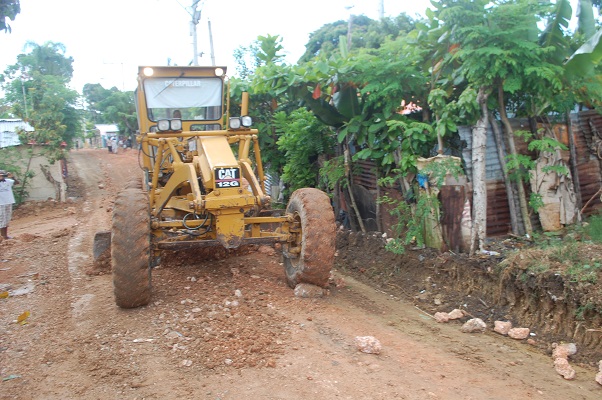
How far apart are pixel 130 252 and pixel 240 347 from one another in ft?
5.49

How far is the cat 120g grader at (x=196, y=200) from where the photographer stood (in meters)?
5.78

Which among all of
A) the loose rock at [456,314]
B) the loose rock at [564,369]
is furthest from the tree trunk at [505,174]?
the loose rock at [564,369]

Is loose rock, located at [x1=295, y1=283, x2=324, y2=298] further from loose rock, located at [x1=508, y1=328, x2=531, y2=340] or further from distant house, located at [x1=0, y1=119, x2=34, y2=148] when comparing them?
distant house, located at [x1=0, y1=119, x2=34, y2=148]

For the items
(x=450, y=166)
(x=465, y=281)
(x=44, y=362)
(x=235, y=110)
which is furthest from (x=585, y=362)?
(x=235, y=110)

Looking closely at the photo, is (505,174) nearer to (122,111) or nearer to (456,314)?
(456,314)

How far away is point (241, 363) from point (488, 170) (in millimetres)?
4687

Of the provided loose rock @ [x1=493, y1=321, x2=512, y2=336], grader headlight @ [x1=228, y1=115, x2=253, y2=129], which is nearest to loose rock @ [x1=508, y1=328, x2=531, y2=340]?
loose rock @ [x1=493, y1=321, x2=512, y2=336]

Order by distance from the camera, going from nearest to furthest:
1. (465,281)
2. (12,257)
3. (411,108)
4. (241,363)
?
(241,363) → (465,281) → (411,108) → (12,257)

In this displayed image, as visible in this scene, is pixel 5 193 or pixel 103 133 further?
pixel 103 133

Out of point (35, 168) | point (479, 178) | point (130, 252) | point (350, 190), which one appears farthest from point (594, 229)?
point (35, 168)

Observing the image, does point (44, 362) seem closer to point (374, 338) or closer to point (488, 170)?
point (374, 338)

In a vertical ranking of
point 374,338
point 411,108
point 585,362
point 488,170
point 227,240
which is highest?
point 411,108

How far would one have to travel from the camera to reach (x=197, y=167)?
6.63 m

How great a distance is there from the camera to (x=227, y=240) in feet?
19.9
